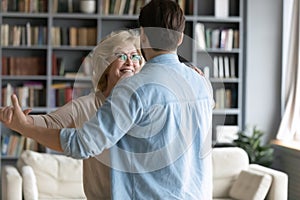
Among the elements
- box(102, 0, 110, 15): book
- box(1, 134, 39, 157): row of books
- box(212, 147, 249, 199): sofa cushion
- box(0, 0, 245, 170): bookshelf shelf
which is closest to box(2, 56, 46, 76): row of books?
box(0, 0, 245, 170): bookshelf shelf

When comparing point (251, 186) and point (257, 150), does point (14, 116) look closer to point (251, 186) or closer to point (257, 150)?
point (251, 186)

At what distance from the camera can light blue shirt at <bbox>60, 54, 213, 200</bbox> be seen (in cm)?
177

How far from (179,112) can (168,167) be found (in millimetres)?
164

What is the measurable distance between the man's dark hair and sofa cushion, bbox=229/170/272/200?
3.66m

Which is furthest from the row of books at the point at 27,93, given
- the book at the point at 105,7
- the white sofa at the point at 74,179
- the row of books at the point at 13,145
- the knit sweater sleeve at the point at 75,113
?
the knit sweater sleeve at the point at 75,113

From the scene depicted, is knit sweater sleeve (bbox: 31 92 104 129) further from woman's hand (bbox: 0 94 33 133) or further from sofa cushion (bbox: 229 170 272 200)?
sofa cushion (bbox: 229 170 272 200)

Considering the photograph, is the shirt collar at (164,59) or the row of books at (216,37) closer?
the shirt collar at (164,59)

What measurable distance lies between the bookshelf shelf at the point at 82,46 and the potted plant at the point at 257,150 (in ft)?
1.46

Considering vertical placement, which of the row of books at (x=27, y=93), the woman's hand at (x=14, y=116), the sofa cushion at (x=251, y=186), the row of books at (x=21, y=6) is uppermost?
the row of books at (x=21, y=6)

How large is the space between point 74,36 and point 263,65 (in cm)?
201

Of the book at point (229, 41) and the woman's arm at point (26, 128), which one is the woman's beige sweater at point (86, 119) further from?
the book at point (229, 41)

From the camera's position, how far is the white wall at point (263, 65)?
695 cm

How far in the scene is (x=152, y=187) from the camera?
1.91 m

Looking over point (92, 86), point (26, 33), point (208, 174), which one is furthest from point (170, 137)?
point (26, 33)
